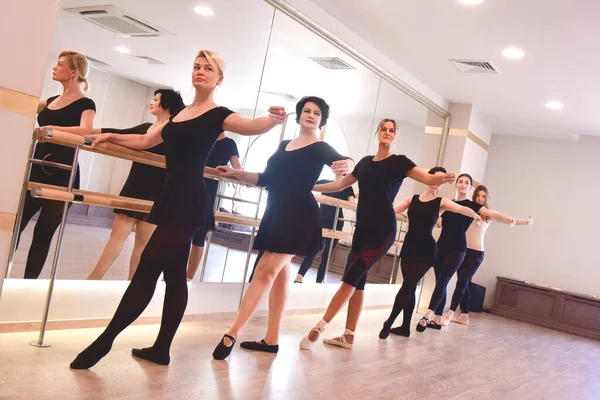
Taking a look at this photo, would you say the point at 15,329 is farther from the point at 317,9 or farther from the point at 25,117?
the point at 317,9

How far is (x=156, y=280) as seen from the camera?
2.79 meters

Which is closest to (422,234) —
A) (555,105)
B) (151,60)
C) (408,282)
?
(408,282)

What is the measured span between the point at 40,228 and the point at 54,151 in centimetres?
42

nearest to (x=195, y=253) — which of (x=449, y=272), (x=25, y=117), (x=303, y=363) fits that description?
(x=303, y=363)

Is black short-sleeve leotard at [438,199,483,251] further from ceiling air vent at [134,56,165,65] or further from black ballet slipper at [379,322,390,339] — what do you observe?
ceiling air vent at [134,56,165,65]

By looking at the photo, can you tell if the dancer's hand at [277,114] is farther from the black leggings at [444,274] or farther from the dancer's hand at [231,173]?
the black leggings at [444,274]

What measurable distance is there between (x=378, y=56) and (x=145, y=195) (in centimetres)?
383

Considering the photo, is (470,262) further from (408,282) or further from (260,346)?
(260,346)

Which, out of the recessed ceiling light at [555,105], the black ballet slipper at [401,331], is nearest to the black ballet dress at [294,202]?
the black ballet slipper at [401,331]

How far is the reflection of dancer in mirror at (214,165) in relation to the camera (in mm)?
4281

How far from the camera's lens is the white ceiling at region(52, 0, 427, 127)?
357 cm

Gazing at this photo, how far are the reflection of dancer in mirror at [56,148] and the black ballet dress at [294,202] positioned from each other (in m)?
1.08

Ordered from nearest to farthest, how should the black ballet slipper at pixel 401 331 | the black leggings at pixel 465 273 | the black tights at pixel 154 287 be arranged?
the black tights at pixel 154 287
the black ballet slipper at pixel 401 331
the black leggings at pixel 465 273

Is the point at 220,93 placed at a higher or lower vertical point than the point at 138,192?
higher
